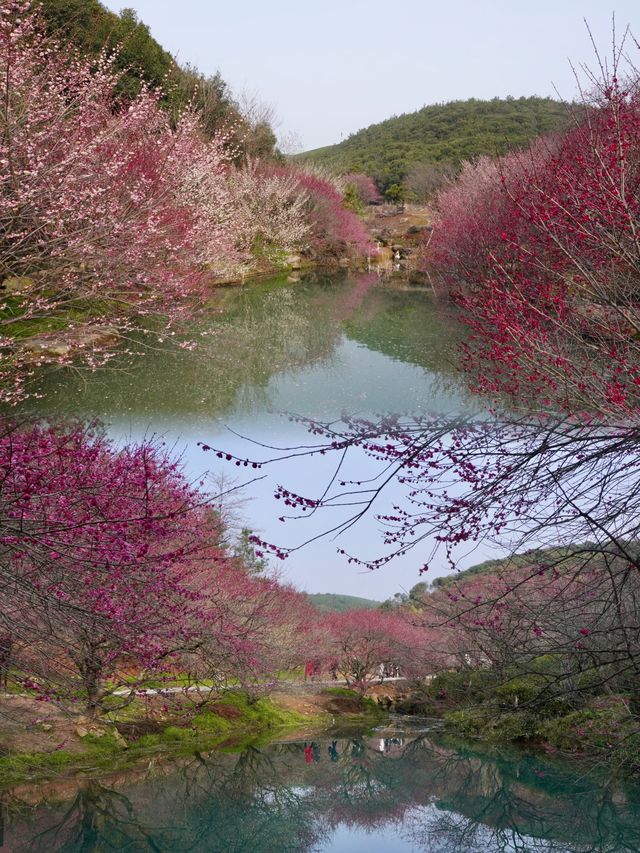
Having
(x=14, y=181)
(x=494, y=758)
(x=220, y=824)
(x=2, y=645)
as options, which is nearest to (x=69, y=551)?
(x=2, y=645)

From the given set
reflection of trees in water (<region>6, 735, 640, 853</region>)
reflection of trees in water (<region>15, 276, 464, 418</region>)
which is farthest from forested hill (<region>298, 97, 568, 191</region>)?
reflection of trees in water (<region>6, 735, 640, 853</region>)

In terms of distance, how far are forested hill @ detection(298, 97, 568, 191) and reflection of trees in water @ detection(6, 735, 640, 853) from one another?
38844mm

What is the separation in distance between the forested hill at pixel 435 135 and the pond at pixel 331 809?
3892 cm

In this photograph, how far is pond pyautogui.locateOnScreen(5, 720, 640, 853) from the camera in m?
11.0

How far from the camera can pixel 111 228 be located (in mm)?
11188

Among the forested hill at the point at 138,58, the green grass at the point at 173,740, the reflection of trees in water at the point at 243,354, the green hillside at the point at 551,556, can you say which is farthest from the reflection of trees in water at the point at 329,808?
the forested hill at the point at 138,58

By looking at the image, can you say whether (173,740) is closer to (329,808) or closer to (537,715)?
(329,808)

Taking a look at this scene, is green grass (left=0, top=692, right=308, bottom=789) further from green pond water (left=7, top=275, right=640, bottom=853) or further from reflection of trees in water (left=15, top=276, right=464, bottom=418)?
reflection of trees in water (left=15, top=276, right=464, bottom=418)

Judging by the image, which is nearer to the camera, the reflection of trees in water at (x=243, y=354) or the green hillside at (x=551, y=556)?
the green hillside at (x=551, y=556)

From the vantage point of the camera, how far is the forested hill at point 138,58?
72.3 feet

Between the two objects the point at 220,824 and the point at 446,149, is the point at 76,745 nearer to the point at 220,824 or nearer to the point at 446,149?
the point at 220,824

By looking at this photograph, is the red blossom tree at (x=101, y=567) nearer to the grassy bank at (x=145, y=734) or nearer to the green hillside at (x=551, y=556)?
the grassy bank at (x=145, y=734)

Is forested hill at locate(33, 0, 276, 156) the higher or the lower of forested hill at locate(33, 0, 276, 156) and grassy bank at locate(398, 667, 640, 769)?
the higher

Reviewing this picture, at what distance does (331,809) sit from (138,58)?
73.8 ft
